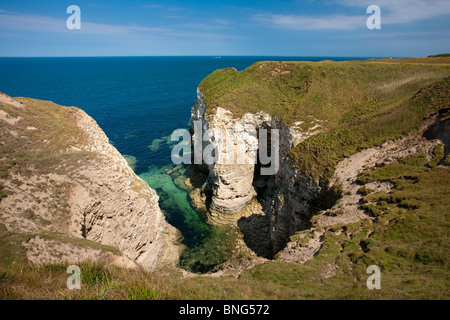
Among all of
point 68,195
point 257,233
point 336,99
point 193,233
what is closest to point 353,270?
point 257,233

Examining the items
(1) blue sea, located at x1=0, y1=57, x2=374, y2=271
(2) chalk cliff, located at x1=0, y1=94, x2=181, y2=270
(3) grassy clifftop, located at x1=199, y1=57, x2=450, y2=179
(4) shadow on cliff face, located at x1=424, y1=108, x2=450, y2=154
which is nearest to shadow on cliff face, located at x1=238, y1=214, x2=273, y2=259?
(1) blue sea, located at x1=0, y1=57, x2=374, y2=271

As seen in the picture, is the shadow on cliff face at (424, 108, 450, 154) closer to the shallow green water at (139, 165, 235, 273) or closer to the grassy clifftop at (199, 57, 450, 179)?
the grassy clifftop at (199, 57, 450, 179)

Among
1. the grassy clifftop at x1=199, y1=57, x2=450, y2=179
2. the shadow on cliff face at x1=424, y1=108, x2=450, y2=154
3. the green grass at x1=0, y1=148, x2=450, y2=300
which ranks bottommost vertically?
the green grass at x1=0, y1=148, x2=450, y2=300

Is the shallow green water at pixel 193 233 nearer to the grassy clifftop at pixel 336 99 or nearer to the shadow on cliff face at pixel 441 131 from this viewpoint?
the grassy clifftop at pixel 336 99

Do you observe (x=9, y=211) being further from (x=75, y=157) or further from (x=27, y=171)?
(x=75, y=157)

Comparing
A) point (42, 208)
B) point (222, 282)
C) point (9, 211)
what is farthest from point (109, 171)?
point (222, 282)
